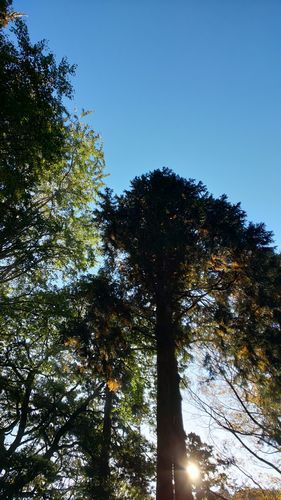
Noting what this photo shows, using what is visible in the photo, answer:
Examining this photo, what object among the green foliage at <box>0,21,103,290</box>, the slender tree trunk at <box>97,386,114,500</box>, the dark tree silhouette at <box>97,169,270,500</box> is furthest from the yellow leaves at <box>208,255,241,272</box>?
the slender tree trunk at <box>97,386,114,500</box>

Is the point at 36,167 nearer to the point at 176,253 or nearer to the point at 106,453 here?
the point at 176,253

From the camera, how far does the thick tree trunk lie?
25.5 ft

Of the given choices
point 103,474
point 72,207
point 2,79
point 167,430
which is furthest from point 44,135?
point 103,474

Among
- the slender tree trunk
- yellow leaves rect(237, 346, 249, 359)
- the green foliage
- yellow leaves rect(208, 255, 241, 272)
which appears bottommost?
the slender tree trunk

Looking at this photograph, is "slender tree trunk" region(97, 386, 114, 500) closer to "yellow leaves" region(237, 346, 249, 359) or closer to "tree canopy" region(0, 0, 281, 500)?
"tree canopy" region(0, 0, 281, 500)

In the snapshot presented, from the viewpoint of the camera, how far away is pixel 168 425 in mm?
8695

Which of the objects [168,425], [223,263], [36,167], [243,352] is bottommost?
[168,425]

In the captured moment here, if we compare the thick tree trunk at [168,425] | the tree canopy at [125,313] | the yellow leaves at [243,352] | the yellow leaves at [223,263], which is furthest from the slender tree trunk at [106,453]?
the yellow leaves at [223,263]

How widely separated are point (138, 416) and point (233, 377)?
7.44 meters

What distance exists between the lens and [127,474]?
12.5 metres

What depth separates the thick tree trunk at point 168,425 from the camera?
7762 mm

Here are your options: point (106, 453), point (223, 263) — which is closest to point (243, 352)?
point (223, 263)

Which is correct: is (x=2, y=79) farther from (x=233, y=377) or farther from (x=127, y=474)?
(x=127, y=474)

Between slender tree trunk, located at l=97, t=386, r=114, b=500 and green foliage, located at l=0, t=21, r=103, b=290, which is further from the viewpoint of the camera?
slender tree trunk, located at l=97, t=386, r=114, b=500
